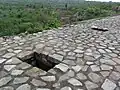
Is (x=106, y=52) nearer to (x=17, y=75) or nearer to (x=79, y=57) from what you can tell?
(x=79, y=57)

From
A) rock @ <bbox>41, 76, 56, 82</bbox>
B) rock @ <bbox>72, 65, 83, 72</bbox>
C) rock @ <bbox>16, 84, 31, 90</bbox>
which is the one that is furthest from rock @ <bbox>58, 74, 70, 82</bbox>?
rock @ <bbox>16, 84, 31, 90</bbox>

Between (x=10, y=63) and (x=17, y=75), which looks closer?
(x=17, y=75)

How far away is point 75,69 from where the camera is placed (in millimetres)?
2795

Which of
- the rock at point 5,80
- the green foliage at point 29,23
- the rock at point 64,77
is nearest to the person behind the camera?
the rock at point 5,80

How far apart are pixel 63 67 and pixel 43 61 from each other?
71 centimetres

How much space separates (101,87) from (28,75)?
3.89 feet

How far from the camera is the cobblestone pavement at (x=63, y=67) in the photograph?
7.80ft

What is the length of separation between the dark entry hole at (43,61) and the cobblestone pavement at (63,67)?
0.20 ft

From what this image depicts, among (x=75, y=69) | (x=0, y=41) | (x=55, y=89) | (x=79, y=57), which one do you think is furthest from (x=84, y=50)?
(x=0, y=41)

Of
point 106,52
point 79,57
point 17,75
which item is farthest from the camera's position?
point 106,52

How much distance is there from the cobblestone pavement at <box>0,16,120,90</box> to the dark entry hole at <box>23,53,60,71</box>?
6cm

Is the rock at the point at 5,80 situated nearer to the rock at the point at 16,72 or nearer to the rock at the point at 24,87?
the rock at the point at 16,72

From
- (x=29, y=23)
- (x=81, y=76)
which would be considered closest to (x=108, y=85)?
(x=81, y=76)

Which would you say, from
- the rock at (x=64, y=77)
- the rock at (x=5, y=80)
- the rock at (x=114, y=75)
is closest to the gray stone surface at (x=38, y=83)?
the rock at (x=64, y=77)
